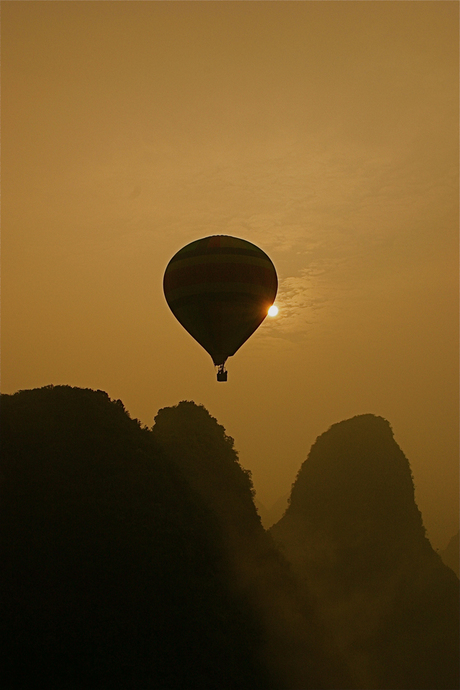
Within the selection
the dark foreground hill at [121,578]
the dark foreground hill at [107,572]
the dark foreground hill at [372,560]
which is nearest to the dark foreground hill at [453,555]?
the dark foreground hill at [372,560]

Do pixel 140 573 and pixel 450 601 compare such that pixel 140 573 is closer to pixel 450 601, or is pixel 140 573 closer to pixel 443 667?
pixel 443 667

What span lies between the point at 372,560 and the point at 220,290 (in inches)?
2040

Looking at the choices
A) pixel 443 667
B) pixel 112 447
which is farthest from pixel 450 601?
pixel 112 447

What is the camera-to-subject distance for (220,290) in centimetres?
2942

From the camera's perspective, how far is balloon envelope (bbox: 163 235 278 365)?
29.6 metres

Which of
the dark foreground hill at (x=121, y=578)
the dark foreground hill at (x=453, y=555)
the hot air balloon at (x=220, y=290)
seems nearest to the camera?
the dark foreground hill at (x=121, y=578)

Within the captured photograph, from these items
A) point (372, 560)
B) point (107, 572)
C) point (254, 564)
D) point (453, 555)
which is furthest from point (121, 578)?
point (453, 555)

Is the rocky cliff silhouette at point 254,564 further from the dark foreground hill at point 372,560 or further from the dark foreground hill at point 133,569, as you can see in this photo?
the dark foreground hill at point 372,560

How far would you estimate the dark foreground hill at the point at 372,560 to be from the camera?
58.1 meters

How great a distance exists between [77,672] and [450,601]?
177 ft

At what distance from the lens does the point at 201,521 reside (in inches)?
1211

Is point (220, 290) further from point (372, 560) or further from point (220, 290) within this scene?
point (372, 560)

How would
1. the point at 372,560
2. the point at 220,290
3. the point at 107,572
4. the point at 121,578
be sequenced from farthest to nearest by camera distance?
the point at 372,560, the point at 220,290, the point at 121,578, the point at 107,572

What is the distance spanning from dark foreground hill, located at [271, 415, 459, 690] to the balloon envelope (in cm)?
3332
